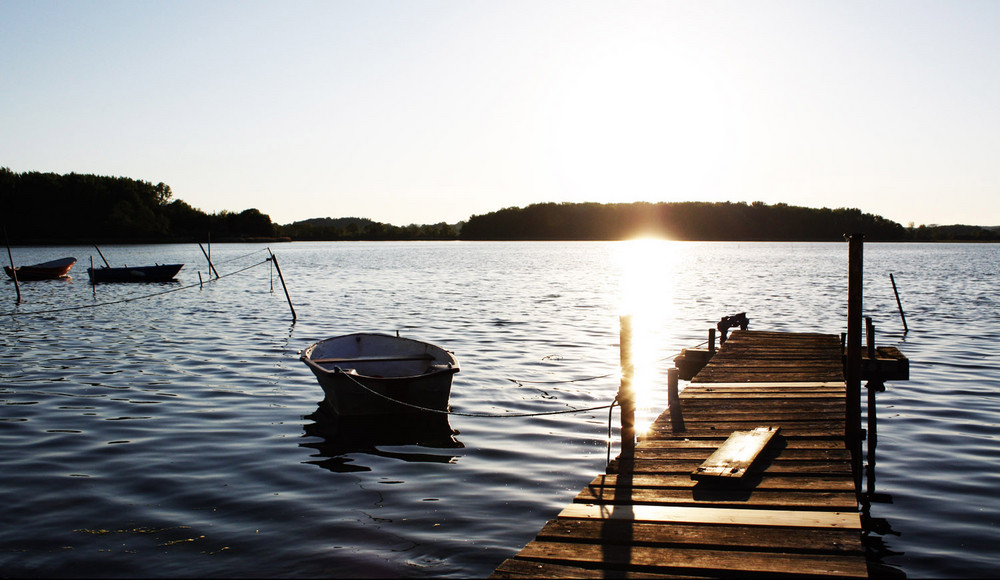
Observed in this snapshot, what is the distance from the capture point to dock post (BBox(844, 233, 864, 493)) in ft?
35.0

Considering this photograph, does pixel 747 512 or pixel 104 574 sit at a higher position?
pixel 747 512

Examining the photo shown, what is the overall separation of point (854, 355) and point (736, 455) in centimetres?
357

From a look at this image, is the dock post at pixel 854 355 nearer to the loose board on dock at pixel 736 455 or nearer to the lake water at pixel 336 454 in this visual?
the lake water at pixel 336 454

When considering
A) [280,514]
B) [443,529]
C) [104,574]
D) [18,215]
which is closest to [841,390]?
[443,529]

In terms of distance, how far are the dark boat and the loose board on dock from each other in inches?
2103

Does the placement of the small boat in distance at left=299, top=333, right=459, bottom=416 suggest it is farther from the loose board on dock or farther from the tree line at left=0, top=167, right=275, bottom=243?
the tree line at left=0, top=167, right=275, bottom=243

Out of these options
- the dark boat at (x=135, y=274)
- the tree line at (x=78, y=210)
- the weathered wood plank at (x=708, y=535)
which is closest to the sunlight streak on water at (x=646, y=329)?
the weathered wood plank at (x=708, y=535)

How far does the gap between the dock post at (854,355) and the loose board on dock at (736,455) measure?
4.38 ft

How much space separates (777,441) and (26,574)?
29.3 ft

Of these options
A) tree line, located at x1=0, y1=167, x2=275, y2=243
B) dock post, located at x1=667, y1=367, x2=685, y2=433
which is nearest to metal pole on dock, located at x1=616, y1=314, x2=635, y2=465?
dock post, located at x1=667, y1=367, x2=685, y2=433

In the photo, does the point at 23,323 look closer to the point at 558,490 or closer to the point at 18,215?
the point at 558,490

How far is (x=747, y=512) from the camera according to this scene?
7250 millimetres

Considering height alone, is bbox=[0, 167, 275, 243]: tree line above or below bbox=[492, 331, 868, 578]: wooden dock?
above

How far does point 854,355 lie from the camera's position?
11102mm
